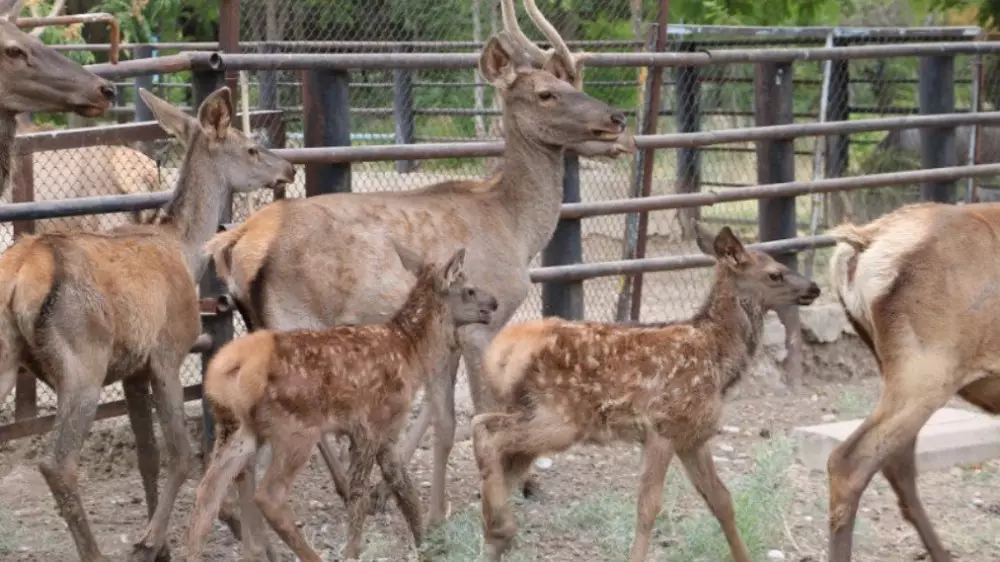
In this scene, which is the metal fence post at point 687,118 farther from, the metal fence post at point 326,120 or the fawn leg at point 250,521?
the fawn leg at point 250,521

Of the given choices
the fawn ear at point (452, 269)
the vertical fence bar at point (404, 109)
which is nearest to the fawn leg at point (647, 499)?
the fawn ear at point (452, 269)

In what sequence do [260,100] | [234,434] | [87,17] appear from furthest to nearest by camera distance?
1. [260,100]
2. [87,17]
3. [234,434]

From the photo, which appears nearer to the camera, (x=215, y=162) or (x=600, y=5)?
(x=215, y=162)

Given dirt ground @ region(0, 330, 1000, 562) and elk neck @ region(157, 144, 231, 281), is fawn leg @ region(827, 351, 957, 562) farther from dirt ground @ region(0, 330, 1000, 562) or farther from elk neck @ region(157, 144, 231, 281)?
elk neck @ region(157, 144, 231, 281)

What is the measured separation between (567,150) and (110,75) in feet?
7.51

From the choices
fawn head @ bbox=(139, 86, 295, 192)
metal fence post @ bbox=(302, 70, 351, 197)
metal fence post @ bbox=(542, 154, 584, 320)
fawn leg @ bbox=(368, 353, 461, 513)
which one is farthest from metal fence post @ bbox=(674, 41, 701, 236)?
fawn head @ bbox=(139, 86, 295, 192)

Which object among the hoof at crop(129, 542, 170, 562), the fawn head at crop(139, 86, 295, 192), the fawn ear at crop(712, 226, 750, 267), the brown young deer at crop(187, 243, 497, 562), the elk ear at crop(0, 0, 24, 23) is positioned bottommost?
the hoof at crop(129, 542, 170, 562)

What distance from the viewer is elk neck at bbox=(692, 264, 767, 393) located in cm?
670

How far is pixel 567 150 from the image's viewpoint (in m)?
8.33

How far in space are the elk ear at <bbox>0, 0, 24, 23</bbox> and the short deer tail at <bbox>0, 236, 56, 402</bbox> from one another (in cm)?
169

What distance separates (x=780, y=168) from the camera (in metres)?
10.7

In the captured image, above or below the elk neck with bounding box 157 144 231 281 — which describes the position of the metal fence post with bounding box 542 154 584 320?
below

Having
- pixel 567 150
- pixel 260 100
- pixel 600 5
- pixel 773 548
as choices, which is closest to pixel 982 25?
pixel 600 5

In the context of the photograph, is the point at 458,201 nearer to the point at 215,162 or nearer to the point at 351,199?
the point at 351,199
